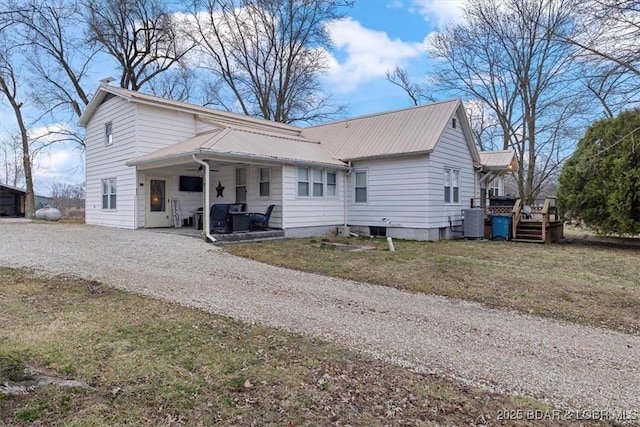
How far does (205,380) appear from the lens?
10.4 feet

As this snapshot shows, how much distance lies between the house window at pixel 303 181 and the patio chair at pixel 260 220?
1364mm

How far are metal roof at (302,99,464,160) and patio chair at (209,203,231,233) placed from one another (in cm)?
522

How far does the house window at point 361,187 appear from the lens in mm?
14914

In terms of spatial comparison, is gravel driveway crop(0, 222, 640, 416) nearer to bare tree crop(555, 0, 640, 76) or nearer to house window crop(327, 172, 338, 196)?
bare tree crop(555, 0, 640, 76)

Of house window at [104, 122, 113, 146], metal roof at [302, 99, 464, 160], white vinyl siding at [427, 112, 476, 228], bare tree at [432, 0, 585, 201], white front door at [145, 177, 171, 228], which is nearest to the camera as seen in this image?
white vinyl siding at [427, 112, 476, 228]

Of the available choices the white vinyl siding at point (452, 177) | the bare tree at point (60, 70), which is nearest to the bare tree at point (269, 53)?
the bare tree at point (60, 70)

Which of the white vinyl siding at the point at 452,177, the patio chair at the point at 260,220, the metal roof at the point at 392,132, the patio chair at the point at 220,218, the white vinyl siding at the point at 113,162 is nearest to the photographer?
the patio chair at the point at 220,218

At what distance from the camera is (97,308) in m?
5.00

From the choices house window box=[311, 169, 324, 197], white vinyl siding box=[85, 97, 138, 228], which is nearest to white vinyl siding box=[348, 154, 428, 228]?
house window box=[311, 169, 324, 197]

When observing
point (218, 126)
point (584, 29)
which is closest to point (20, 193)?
point (218, 126)

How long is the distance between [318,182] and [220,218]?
3.91 m

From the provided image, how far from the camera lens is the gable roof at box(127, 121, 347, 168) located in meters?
11.5

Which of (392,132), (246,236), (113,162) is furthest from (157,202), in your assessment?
(392,132)

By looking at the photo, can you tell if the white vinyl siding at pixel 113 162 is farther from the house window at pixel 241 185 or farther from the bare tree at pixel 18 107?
the bare tree at pixel 18 107
